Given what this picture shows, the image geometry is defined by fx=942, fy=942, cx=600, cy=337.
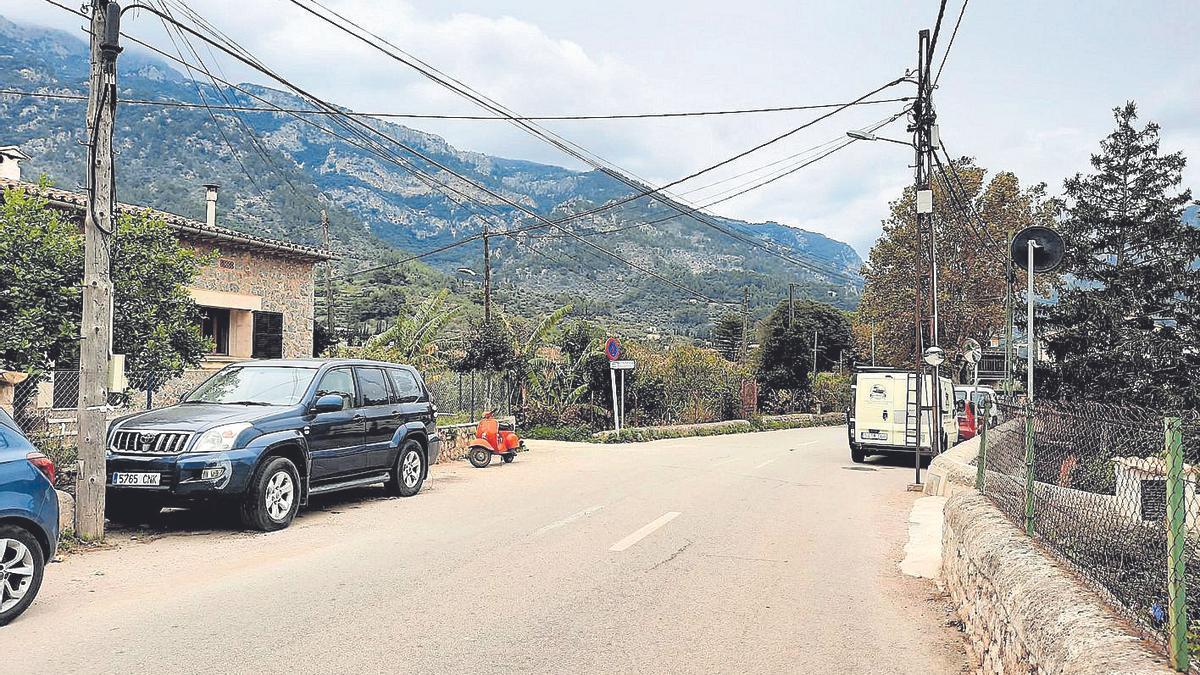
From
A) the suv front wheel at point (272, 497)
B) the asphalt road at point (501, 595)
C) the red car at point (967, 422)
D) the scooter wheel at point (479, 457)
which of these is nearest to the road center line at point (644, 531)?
the asphalt road at point (501, 595)

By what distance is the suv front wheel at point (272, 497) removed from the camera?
33.3 ft

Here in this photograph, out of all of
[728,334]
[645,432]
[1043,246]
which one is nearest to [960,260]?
[645,432]

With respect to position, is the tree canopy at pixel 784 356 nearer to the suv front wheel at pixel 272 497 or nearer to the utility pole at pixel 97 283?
the suv front wheel at pixel 272 497

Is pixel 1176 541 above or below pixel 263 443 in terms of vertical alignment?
above

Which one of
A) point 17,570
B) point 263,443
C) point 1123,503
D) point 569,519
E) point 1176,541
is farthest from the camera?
point 569,519

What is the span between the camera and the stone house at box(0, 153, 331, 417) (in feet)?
73.9

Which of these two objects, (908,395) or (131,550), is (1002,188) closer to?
(908,395)

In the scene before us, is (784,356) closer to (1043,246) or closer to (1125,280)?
(1125,280)

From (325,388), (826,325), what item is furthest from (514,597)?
(826,325)

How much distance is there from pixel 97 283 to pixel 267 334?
51.6ft

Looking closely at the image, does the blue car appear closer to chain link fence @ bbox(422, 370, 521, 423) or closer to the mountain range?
chain link fence @ bbox(422, 370, 521, 423)

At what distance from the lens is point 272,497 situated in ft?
34.3

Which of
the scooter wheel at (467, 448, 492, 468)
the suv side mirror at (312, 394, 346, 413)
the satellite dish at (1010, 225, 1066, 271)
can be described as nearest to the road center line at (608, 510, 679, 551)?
the suv side mirror at (312, 394, 346, 413)

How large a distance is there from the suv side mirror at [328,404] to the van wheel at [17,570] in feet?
15.6
